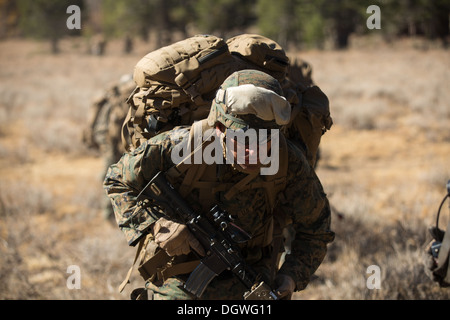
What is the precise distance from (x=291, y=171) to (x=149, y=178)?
2.19ft

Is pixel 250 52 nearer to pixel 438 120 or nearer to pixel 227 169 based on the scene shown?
pixel 227 169

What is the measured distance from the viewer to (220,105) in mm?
2070

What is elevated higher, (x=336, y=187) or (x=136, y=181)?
(x=136, y=181)

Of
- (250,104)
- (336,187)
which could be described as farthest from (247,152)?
(336,187)

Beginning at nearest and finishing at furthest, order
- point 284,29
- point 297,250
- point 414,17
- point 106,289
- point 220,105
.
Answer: point 220,105, point 297,250, point 106,289, point 414,17, point 284,29

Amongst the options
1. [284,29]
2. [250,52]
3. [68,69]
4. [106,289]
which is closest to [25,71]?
[68,69]

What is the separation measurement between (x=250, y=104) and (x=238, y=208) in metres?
0.57

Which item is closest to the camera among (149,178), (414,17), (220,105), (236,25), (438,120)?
(220,105)

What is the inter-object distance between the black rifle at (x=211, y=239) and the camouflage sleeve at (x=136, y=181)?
0.07m

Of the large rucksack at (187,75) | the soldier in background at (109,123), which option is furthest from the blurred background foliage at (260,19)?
the large rucksack at (187,75)

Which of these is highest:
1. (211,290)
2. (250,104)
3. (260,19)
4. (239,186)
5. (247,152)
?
(260,19)

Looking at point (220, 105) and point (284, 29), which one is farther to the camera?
point (284, 29)

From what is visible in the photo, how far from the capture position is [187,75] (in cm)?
232

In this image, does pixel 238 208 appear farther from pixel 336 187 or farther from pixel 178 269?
pixel 336 187
